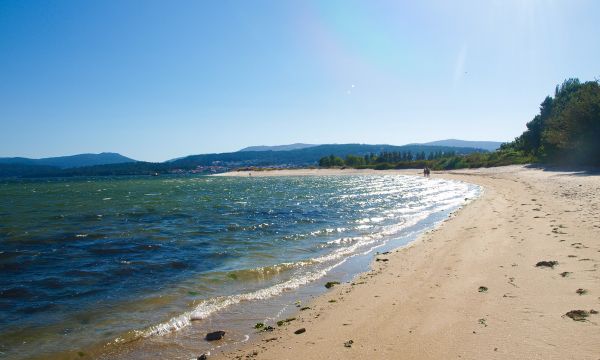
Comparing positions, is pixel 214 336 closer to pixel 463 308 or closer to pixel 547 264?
pixel 463 308

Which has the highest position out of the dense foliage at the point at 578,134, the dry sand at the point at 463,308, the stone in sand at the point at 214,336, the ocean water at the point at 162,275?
the dense foliage at the point at 578,134

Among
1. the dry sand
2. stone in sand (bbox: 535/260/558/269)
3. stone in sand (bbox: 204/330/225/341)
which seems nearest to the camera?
the dry sand

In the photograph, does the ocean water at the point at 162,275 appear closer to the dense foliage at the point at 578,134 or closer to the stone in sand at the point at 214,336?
the stone in sand at the point at 214,336

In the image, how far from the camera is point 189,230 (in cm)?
2020

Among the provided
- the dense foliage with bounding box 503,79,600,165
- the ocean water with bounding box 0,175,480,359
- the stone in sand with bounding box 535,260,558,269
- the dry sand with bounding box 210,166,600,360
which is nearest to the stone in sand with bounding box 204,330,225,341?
the ocean water with bounding box 0,175,480,359

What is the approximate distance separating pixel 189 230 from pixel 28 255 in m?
7.30

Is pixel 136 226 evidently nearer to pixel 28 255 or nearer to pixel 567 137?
pixel 28 255

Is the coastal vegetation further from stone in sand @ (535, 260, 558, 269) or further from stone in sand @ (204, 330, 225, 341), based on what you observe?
stone in sand @ (204, 330, 225, 341)

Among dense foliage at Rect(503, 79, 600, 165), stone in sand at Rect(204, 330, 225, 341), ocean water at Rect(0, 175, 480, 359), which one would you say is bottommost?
ocean water at Rect(0, 175, 480, 359)

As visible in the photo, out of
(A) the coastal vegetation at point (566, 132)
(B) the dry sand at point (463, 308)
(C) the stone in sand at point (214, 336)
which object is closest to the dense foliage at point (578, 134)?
(A) the coastal vegetation at point (566, 132)

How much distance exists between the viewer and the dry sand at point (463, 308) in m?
5.36

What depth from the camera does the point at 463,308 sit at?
6.99 metres

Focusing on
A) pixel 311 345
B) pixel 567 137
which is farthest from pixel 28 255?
pixel 567 137

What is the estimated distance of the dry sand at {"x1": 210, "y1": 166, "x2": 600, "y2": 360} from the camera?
536cm
